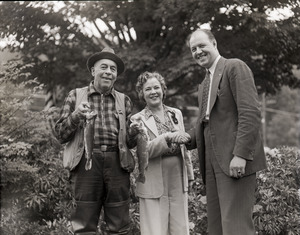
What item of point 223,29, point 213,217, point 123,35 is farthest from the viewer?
point 123,35

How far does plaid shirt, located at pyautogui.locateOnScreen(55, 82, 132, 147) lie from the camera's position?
3.46 metres

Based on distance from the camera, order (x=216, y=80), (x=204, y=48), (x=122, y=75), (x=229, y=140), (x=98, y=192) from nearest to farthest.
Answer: (x=229, y=140) → (x=216, y=80) → (x=204, y=48) → (x=98, y=192) → (x=122, y=75)

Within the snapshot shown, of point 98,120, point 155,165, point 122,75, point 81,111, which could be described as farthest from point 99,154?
point 122,75

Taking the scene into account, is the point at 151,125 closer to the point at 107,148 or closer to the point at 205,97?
the point at 107,148

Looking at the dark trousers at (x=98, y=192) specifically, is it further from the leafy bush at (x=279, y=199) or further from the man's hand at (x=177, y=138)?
the leafy bush at (x=279, y=199)

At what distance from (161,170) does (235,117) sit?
102 cm

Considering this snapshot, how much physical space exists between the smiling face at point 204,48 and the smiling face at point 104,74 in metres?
0.83

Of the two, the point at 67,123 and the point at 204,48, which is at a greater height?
the point at 204,48

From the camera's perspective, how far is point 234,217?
118 inches

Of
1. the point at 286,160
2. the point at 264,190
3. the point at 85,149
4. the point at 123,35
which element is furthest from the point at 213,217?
the point at 123,35

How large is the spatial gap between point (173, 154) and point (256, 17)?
15.9 feet

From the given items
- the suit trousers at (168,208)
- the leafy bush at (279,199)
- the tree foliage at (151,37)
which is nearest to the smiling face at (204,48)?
the suit trousers at (168,208)

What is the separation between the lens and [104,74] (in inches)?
141

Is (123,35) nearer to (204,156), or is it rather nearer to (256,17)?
(256,17)
